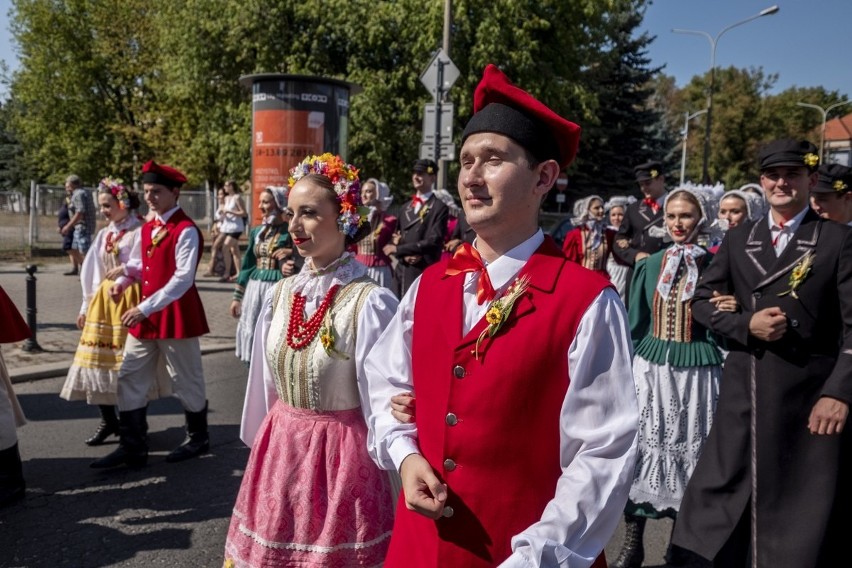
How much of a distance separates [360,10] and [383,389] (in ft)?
70.3

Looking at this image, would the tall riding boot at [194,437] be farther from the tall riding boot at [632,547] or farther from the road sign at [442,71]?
the road sign at [442,71]

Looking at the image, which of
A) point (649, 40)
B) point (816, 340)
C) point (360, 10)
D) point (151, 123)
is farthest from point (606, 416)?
point (649, 40)

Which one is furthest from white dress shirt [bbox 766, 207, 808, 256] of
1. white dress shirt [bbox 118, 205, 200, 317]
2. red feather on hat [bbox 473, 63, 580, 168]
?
white dress shirt [bbox 118, 205, 200, 317]

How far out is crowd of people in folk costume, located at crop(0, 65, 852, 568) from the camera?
1879 millimetres

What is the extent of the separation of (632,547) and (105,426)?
4.11 metres

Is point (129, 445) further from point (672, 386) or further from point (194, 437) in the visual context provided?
point (672, 386)

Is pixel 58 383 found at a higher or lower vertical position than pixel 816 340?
lower

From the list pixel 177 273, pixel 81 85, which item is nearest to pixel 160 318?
pixel 177 273

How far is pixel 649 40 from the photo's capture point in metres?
33.8

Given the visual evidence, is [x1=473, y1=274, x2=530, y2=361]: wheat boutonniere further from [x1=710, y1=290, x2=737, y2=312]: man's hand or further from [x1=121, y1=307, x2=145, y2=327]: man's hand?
[x1=121, y1=307, x2=145, y2=327]: man's hand

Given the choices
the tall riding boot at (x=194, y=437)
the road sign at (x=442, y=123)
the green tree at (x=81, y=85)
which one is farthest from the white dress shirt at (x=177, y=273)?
the green tree at (x=81, y=85)

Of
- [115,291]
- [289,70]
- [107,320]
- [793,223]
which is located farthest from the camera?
[289,70]

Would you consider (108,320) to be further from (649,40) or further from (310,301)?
(649,40)

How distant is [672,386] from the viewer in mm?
4348
